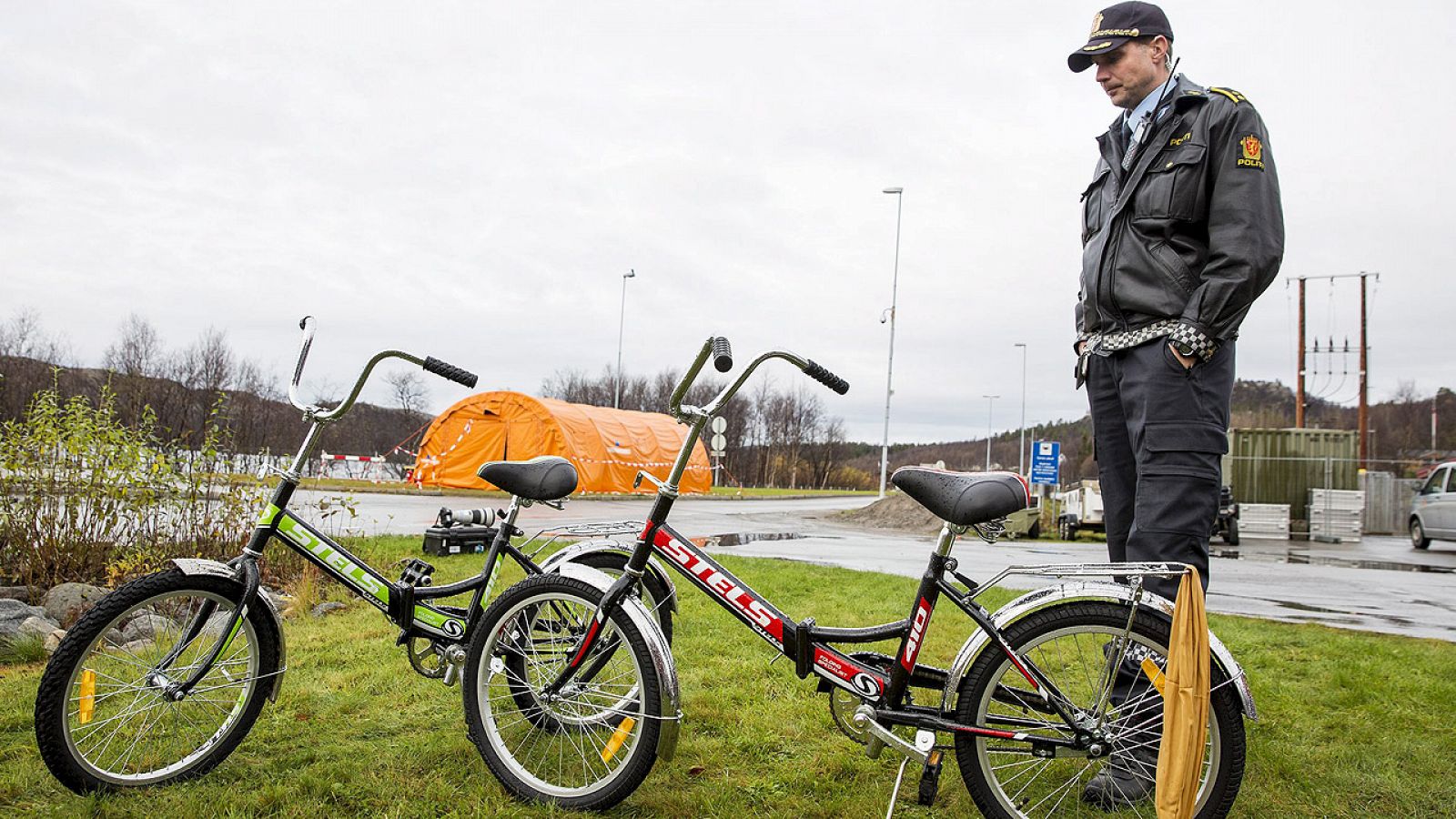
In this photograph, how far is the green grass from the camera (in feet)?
8.90

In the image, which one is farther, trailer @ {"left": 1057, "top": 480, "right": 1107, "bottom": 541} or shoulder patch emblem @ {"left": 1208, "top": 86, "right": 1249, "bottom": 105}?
trailer @ {"left": 1057, "top": 480, "right": 1107, "bottom": 541}

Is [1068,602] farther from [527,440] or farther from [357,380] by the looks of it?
[527,440]

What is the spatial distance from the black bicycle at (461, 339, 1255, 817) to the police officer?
0.18 m

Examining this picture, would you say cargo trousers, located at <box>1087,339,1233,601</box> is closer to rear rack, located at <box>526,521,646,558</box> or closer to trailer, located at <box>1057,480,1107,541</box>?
rear rack, located at <box>526,521,646,558</box>

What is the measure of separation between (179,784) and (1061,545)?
15.0 meters

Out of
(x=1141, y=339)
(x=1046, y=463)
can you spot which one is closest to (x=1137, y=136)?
(x=1141, y=339)

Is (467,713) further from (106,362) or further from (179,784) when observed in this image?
(106,362)

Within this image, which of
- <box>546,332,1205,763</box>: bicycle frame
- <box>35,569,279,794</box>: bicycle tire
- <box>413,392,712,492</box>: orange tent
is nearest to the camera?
<box>546,332,1205,763</box>: bicycle frame

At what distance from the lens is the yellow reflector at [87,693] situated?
2.67 m

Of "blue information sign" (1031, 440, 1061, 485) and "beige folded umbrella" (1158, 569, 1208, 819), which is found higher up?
"blue information sign" (1031, 440, 1061, 485)

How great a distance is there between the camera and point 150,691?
2832 mm

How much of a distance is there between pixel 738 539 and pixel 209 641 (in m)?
10.7

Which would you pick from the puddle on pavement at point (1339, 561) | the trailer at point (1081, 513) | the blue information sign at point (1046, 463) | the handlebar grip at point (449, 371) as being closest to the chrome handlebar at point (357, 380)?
the handlebar grip at point (449, 371)

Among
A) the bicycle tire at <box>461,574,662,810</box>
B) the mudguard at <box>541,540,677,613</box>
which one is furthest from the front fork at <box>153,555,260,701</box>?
the mudguard at <box>541,540,677,613</box>
